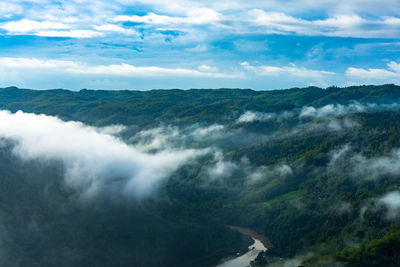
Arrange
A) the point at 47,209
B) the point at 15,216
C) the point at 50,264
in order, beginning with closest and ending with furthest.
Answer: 1. the point at 50,264
2. the point at 15,216
3. the point at 47,209

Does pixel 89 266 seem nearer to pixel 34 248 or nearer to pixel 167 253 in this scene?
pixel 34 248

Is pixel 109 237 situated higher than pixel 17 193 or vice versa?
pixel 17 193

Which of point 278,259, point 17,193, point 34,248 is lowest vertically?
point 278,259

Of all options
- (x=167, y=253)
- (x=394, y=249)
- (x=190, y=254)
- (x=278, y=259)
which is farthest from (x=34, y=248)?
(x=394, y=249)

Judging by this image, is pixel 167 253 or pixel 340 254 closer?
pixel 340 254

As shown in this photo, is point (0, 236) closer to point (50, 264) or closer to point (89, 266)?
point (50, 264)

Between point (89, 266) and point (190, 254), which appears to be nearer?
point (89, 266)

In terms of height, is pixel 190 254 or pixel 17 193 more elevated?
pixel 17 193

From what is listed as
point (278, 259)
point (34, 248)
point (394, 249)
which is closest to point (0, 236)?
point (34, 248)

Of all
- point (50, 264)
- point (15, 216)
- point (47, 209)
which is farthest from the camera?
point (47, 209)
